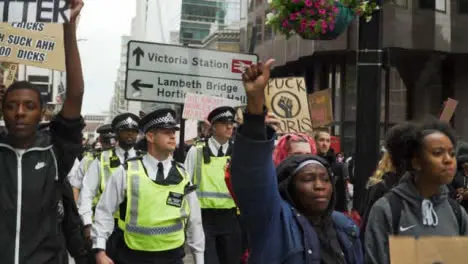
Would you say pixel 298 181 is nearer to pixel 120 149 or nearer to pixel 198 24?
pixel 120 149

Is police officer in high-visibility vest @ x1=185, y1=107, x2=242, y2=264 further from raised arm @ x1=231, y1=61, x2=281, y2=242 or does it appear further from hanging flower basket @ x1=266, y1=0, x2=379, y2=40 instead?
raised arm @ x1=231, y1=61, x2=281, y2=242

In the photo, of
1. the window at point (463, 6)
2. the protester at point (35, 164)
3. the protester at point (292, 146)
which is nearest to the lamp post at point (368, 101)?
the protester at point (292, 146)

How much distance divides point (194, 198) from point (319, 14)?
1908 millimetres

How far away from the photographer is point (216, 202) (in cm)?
670

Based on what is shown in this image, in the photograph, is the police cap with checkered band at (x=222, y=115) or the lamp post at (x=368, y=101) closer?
the lamp post at (x=368, y=101)

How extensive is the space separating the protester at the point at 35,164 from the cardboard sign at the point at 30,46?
246cm

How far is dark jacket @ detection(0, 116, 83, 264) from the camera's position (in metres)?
3.15

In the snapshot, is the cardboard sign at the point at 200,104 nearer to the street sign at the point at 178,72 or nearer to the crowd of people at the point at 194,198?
the street sign at the point at 178,72

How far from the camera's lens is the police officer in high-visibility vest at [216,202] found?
667 cm

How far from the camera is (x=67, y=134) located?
3.34 metres

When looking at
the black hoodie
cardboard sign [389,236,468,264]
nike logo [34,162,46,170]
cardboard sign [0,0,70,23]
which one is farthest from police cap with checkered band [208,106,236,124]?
cardboard sign [389,236,468,264]

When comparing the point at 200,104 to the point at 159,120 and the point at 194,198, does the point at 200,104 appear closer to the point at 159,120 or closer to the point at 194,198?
the point at 159,120

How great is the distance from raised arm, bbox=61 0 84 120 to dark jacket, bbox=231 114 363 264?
3.88 feet

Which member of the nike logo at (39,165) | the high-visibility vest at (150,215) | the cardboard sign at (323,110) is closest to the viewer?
the nike logo at (39,165)
